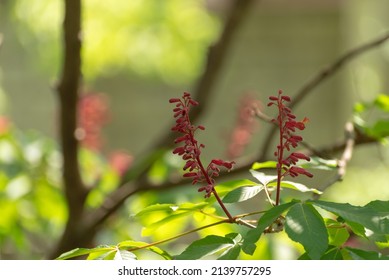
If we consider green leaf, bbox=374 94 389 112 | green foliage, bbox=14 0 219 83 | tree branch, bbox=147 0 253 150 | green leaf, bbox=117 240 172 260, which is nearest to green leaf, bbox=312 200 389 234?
green leaf, bbox=117 240 172 260

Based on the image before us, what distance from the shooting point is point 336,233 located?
0.62 metres

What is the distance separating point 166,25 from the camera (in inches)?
149

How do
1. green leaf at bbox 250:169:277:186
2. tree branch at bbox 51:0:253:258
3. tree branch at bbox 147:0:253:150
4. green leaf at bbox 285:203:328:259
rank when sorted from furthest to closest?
tree branch at bbox 147:0:253:150
tree branch at bbox 51:0:253:258
green leaf at bbox 250:169:277:186
green leaf at bbox 285:203:328:259

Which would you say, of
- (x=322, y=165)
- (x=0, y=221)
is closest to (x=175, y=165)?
(x=0, y=221)

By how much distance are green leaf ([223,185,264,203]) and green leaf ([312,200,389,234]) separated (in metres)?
0.06

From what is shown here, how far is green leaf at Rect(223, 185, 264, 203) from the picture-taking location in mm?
618

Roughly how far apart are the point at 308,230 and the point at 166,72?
3.60 meters

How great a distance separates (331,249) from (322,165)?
0.14m

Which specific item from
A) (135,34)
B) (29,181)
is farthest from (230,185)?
(135,34)

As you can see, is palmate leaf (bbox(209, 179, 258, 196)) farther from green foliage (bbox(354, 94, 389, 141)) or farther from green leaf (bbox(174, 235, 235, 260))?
green foliage (bbox(354, 94, 389, 141))

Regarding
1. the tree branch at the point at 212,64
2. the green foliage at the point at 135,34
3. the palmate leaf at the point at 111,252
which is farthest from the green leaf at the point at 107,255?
the green foliage at the point at 135,34

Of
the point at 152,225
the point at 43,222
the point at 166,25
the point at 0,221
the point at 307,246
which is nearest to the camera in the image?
the point at 307,246

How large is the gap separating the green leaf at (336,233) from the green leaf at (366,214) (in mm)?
38
